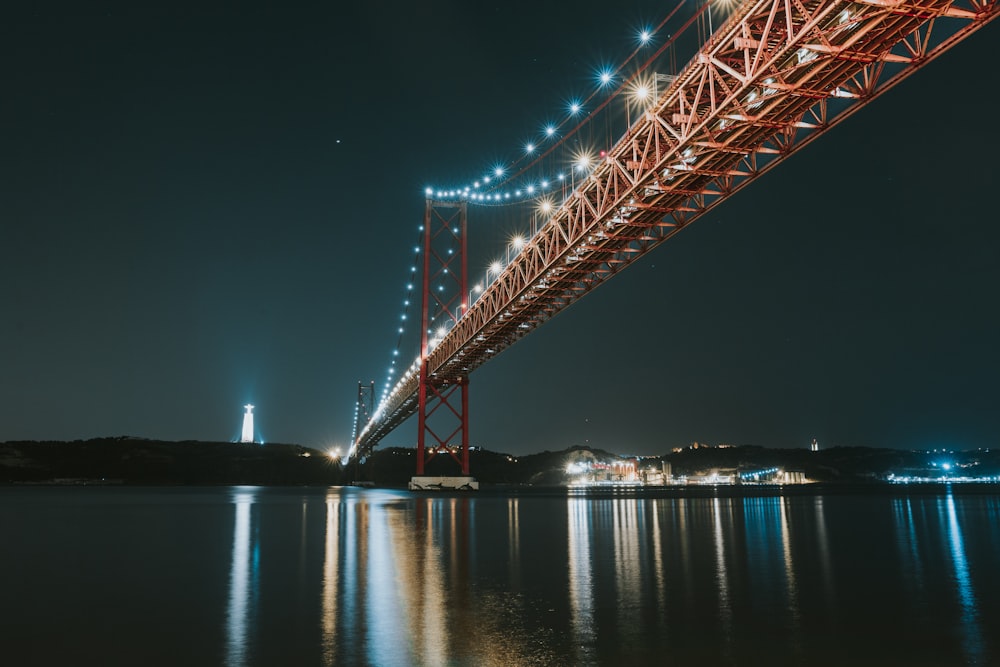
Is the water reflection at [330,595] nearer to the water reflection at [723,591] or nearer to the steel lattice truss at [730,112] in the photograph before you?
the water reflection at [723,591]

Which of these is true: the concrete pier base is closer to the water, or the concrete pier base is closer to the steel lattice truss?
the steel lattice truss

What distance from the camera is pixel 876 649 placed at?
5.00 m

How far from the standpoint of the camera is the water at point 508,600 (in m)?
5.03

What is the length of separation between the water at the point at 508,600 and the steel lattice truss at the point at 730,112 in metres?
9.08

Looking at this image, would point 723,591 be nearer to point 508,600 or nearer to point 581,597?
point 581,597

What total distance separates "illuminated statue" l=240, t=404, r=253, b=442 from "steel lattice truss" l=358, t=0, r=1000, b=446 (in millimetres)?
127416

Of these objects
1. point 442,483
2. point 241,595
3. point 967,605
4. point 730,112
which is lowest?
point 967,605

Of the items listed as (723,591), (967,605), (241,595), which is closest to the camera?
(967,605)

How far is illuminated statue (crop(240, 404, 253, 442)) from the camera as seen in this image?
14625cm

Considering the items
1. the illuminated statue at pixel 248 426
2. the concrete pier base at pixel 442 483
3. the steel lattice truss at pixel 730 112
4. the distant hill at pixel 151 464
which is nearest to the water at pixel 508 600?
the steel lattice truss at pixel 730 112

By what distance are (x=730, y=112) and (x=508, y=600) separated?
13212 mm

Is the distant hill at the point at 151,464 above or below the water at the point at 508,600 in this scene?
above

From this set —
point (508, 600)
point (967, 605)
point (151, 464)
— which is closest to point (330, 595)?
point (508, 600)

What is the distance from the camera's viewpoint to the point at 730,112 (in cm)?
1644
